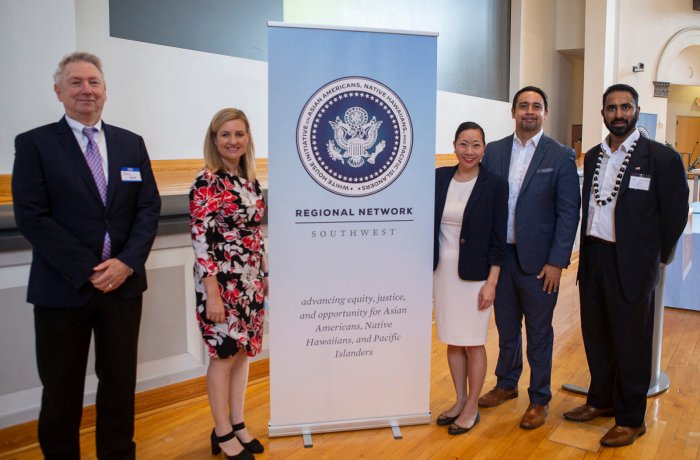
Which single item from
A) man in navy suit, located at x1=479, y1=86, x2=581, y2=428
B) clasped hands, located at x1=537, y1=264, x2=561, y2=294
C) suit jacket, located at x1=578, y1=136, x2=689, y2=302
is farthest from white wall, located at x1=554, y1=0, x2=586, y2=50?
clasped hands, located at x1=537, y1=264, x2=561, y2=294

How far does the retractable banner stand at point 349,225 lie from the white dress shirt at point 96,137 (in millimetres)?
619

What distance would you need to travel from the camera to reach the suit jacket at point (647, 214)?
2398 millimetres

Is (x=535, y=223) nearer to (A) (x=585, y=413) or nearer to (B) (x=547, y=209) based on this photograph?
(B) (x=547, y=209)

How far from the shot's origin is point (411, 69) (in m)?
2.45

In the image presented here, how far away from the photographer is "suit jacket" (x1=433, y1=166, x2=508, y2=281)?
95.7 inches

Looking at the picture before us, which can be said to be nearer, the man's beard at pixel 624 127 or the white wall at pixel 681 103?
the man's beard at pixel 624 127

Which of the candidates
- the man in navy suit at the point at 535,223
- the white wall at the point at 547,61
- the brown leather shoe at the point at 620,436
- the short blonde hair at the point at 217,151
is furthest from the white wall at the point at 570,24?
the short blonde hair at the point at 217,151

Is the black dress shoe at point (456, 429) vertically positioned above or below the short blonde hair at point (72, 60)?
below

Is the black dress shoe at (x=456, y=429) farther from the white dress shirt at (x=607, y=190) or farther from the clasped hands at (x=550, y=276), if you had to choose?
the white dress shirt at (x=607, y=190)

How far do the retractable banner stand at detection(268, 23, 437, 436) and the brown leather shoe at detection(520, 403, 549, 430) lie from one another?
48 centimetres

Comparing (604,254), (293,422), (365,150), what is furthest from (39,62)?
(604,254)

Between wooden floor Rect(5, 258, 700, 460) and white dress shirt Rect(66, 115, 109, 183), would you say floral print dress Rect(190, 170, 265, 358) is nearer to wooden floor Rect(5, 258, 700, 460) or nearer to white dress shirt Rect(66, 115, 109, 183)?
white dress shirt Rect(66, 115, 109, 183)

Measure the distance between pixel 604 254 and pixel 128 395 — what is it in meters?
2.00

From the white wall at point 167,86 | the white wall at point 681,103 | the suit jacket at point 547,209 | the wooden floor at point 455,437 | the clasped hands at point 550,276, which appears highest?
the white wall at point 681,103
